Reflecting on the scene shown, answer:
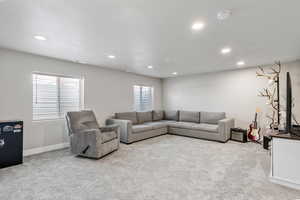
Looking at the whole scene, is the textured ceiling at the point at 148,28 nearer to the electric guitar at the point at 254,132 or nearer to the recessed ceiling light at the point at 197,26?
the recessed ceiling light at the point at 197,26

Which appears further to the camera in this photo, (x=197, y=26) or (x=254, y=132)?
(x=254, y=132)

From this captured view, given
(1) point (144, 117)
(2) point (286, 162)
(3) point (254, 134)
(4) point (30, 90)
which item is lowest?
(3) point (254, 134)

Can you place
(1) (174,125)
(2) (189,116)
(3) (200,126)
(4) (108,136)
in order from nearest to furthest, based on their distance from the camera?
1. (4) (108,136)
2. (3) (200,126)
3. (1) (174,125)
4. (2) (189,116)

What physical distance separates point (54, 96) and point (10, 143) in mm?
1445

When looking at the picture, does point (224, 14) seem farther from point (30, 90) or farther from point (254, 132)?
point (30, 90)

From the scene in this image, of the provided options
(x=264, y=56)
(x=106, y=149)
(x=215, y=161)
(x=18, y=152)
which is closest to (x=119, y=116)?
(x=106, y=149)

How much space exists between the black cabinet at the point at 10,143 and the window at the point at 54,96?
28.7 inches

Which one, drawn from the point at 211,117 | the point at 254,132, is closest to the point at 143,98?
the point at 211,117

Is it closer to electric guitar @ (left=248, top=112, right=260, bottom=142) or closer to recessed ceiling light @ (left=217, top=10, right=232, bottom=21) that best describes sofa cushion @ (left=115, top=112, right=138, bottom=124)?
electric guitar @ (left=248, top=112, right=260, bottom=142)

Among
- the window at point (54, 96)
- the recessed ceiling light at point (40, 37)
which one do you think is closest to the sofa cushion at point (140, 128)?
the window at point (54, 96)

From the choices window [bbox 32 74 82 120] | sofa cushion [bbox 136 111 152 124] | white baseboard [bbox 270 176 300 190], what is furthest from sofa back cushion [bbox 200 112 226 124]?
window [bbox 32 74 82 120]

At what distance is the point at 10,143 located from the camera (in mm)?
2795

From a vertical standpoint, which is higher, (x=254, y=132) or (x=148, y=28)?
(x=148, y=28)

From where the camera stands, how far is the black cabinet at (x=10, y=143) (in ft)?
8.93
